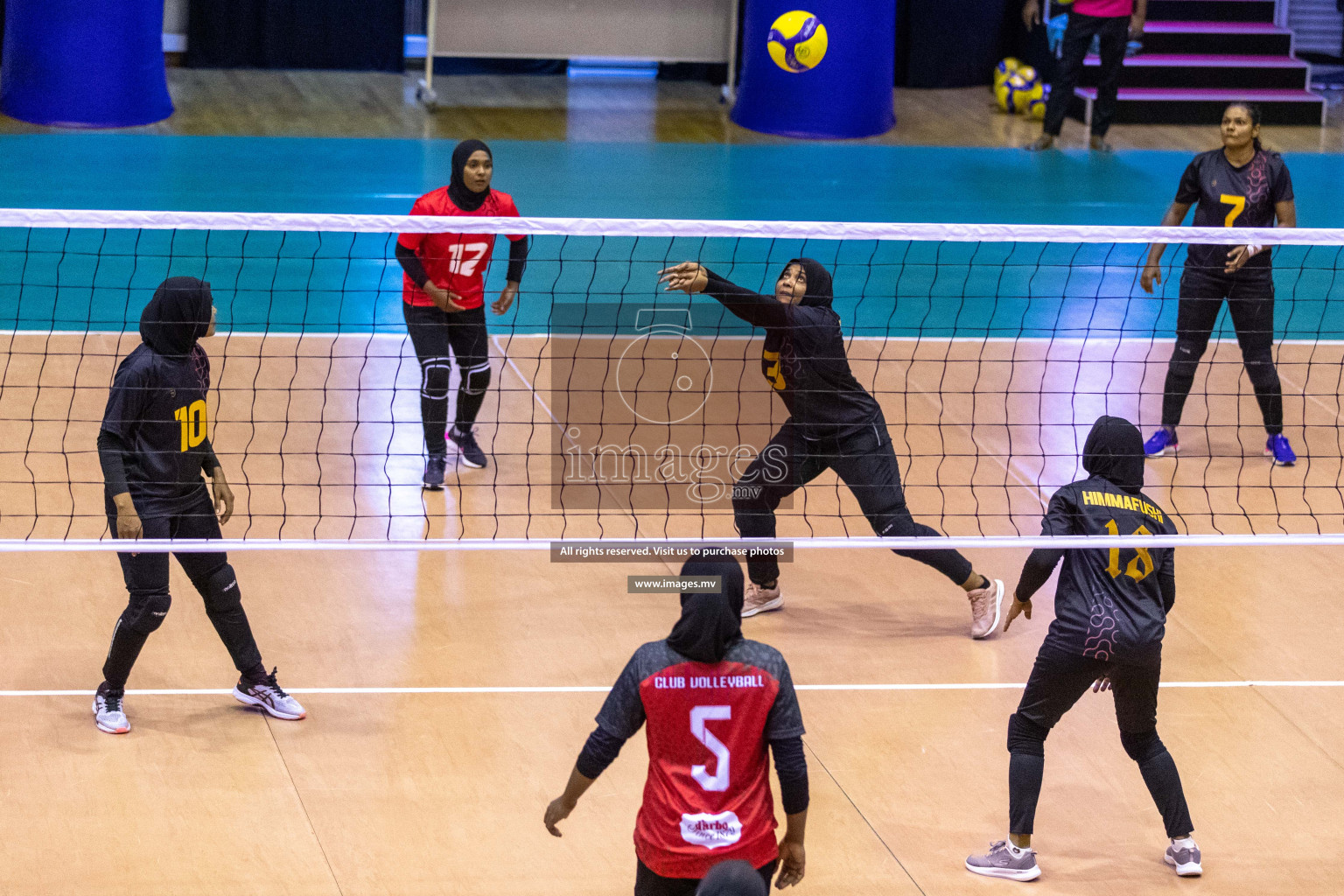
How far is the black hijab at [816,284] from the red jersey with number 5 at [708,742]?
2691 millimetres

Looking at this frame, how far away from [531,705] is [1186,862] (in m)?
2.57

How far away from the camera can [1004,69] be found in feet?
58.5

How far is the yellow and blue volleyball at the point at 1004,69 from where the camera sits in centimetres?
1773

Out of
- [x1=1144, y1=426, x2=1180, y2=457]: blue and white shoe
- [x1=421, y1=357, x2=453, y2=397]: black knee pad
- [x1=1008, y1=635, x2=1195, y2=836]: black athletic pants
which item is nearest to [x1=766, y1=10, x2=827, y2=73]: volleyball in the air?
[x1=1144, y1=426, x2=1180, y2=457]: blue and white shoe

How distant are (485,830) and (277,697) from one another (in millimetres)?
1177

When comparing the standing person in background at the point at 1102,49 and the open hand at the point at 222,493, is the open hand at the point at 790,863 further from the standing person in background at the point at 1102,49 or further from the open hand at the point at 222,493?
the standing person in background at the point at 1102,49

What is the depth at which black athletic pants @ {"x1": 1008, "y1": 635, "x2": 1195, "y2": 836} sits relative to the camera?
16.5 ft

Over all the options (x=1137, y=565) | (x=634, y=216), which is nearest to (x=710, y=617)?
(x=1137, y=565)

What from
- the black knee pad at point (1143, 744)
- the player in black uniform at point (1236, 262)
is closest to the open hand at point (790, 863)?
the black knee pad at point (1143, 744)

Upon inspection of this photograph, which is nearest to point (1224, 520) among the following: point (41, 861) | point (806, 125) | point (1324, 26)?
point (41, 861)

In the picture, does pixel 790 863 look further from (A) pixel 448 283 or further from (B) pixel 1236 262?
(B) pixel 1236 262

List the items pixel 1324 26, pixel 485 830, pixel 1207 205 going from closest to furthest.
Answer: pixel 485 830 → pixel 1207 205 → pixel 1324 26

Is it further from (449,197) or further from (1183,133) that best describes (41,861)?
(1183,133)

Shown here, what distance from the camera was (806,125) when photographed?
16547mm
